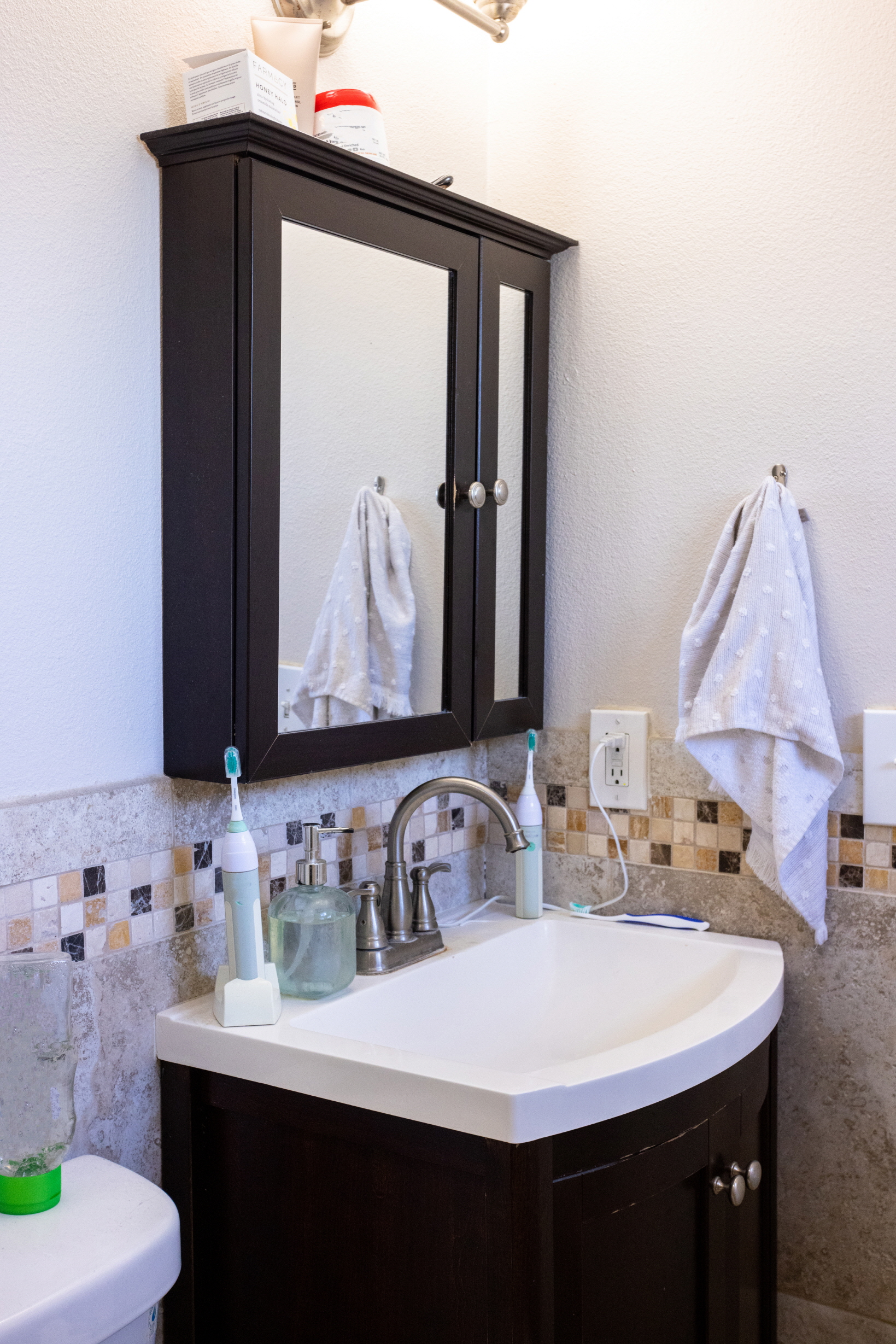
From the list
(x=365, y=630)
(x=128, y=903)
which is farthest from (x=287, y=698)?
(x=128, y=903)

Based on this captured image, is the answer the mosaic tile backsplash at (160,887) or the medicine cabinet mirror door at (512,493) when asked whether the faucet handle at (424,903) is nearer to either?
the mosaic tile backsplash at (160,887)

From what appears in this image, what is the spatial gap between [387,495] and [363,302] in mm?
213

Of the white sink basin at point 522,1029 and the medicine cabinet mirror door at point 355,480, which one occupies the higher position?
the medicine cabinet mirror door at point 355,480

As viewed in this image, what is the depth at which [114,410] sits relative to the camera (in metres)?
1.10

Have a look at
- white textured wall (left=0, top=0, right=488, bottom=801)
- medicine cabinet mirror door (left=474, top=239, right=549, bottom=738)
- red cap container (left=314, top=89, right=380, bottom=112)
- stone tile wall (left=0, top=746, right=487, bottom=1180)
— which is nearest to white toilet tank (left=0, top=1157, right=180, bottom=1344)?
stone tile wall (left=0, top=746, right=487, bottom=1180)

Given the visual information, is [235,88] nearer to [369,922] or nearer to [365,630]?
[365,630]

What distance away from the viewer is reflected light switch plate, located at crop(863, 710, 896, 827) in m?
1.31

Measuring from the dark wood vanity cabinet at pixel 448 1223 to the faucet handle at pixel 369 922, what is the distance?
24cm

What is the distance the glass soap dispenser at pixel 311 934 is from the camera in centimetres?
117

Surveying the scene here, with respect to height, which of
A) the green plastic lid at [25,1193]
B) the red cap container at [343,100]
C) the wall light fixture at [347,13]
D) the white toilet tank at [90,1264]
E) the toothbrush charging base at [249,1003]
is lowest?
the white toilet tank at [90,1264]

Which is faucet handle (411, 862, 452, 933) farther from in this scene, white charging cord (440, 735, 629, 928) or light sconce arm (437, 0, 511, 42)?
light sconce arm (437, 0, 511, 42)

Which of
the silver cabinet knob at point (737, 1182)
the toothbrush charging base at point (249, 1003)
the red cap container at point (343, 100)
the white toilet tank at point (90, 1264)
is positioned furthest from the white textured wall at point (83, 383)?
the silver cabinet knob at point (737, 1182)

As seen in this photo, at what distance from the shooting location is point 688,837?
4.84 feet

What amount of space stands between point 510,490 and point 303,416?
0.40m
